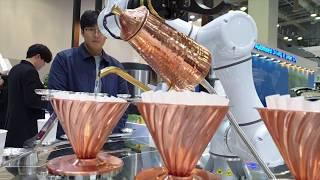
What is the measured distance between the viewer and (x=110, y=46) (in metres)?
4.12

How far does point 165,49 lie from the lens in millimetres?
506

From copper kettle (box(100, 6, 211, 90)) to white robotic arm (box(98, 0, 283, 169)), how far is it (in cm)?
14

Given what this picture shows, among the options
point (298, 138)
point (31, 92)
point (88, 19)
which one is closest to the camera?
point (298, 138)

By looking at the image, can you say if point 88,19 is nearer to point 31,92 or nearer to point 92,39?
point 92,39

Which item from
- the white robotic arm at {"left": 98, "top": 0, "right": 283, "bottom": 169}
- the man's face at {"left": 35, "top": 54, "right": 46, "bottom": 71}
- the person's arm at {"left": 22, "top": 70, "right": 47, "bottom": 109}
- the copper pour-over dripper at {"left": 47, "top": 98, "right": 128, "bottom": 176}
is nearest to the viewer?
the copper pour-over dripper at {"left": 47, "top": 98, "right": 128, "bottom": 176}

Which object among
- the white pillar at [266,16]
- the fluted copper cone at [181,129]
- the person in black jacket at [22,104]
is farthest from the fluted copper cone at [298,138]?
the white pillar at [266,16]

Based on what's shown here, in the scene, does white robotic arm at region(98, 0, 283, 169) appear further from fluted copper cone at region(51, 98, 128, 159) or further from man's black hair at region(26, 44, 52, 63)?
man's black hair at region(26, 44, 52, 63)

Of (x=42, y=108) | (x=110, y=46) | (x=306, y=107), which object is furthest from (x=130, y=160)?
(x=110, y=46)

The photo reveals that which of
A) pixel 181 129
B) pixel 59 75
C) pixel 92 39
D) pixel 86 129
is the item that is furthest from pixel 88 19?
pixel 181 129

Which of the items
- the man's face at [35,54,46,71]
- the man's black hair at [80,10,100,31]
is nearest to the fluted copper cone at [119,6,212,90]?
the man's black hair at [80,10,100,31]

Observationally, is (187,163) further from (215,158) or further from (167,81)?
(215,158)

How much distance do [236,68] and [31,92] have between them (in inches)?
51.6

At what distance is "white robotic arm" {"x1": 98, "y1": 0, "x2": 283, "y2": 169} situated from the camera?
2.20 ft

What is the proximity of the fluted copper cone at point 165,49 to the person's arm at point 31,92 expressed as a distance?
1.33 meters
